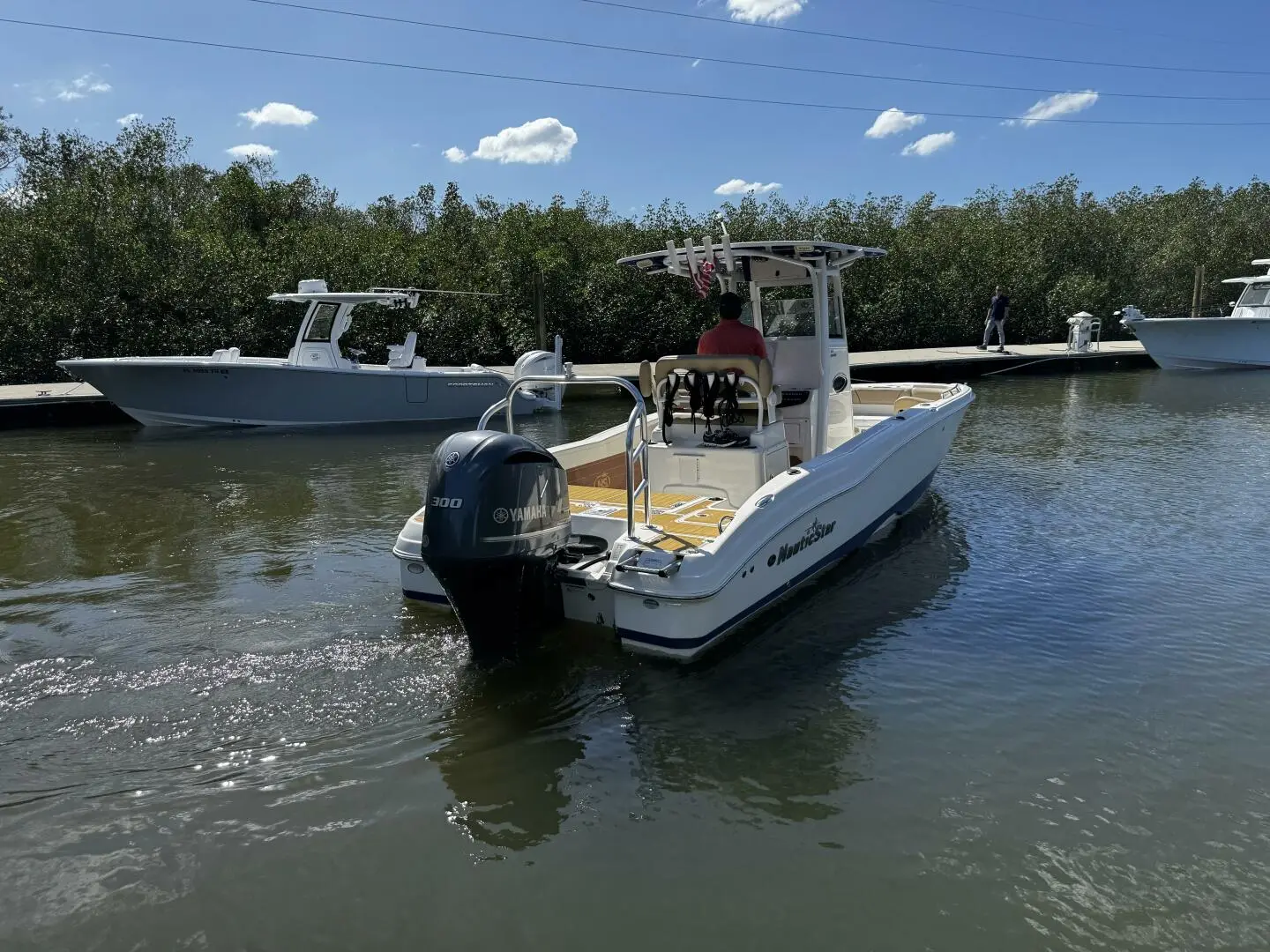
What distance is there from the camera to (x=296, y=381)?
1481cm

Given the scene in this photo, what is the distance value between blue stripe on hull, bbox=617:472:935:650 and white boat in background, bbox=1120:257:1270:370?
17254mm

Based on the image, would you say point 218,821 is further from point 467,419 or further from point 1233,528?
point 467,419

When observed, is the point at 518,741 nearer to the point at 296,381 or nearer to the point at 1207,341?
the point at 296,381

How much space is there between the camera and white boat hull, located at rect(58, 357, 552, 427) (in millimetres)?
14492

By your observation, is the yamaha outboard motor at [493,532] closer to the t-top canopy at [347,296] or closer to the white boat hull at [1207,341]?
the t-top canopy at [347,296]

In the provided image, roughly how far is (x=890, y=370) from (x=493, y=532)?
17.9 m

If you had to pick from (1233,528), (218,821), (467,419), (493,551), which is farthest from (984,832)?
(467,419)

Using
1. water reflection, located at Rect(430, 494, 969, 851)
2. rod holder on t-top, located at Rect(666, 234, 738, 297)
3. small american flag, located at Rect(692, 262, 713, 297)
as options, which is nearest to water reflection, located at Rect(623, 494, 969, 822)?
water reflection, located at Rect(430, 494, 969, 851)

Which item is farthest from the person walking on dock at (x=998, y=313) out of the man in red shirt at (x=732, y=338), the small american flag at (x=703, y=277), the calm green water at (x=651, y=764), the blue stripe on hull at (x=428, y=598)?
the blue stripe on hull at (x=428, y=598)

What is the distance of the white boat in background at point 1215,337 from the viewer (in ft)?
70.8

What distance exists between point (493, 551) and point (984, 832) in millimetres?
2486

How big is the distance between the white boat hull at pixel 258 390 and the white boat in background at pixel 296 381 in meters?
0.01

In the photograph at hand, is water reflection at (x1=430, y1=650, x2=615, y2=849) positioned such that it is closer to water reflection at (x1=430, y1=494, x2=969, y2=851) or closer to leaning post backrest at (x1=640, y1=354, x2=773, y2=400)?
water reflection at (x1=430, y1=494, x2=969, y2=851)

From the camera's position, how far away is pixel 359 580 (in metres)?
6.52
